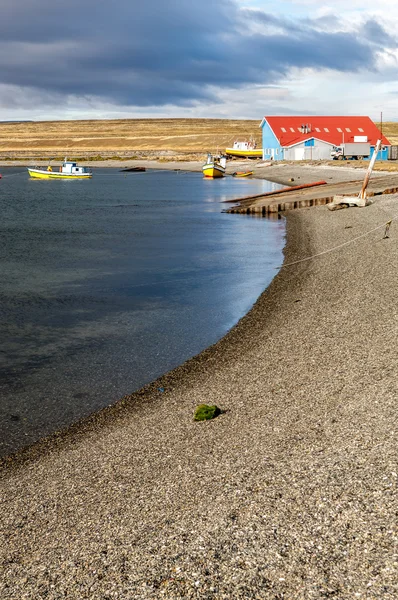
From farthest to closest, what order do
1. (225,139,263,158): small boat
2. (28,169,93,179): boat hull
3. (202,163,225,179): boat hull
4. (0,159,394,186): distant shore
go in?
(225,139,263,158): small boat
(28,169,93,179): boat hull
(202,163,225,179): boat hull
(0,159,394,186): distant shore

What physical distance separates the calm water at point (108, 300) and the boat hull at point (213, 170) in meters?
43.5

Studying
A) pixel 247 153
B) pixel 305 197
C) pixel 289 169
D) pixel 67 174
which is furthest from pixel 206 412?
pixel 247 153

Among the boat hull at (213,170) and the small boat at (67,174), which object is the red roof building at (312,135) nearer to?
the boat hull at (213,170)

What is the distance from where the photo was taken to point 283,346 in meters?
12.8

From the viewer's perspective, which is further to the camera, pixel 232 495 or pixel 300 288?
pixel 300 288

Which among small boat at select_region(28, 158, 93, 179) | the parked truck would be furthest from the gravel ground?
small boat at select_region(28, 158, 93, 179)

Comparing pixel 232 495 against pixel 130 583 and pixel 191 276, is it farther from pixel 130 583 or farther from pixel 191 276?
pixel 191 276

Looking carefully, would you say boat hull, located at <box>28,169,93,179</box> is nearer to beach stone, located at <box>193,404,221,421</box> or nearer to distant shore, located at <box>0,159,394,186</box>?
distant shore, located at <box>0,159,394,186</box>

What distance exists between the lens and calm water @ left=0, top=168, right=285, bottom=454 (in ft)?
39.4

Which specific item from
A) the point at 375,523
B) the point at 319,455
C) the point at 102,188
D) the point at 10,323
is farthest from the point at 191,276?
the point at 102,188

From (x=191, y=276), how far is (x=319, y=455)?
15565 mm

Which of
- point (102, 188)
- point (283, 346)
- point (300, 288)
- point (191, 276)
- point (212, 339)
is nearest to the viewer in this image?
point (283, 346)

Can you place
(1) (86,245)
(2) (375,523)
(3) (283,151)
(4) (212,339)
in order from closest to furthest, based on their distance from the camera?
1. (2) (375,523)
2. (4) (212,339)
3. (1) (86,245)
4. (3) (283,151)

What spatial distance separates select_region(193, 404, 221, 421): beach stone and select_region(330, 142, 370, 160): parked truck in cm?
8057
